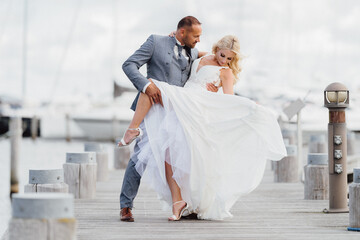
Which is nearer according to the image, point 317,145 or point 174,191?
point 174,191

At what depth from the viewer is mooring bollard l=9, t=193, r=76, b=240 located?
3.83m

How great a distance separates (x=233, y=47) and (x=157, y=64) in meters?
0.67

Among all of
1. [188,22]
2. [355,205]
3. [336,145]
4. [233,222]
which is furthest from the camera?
[336,145]

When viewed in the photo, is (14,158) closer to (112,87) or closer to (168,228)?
(168,228)

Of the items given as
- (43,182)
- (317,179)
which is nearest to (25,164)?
(317,179)

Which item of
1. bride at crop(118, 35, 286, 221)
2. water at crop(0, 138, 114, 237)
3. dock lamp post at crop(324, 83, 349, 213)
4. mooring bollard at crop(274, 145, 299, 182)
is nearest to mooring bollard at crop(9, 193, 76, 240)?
bride at crop(118, 35, 286, 221)

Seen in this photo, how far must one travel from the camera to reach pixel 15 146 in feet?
47.5

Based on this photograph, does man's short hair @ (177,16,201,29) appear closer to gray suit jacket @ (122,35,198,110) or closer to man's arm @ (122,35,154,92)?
gray suit jacket @ (122,35,198,110)

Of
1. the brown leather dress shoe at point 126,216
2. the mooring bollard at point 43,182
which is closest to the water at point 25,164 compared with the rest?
the mooring bollard at point 43,182

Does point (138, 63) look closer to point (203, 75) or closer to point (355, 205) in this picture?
point (203, 75)

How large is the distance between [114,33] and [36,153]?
7.99 m

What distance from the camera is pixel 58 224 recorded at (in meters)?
3.85

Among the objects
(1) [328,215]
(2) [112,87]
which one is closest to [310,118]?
(2) [112,87]

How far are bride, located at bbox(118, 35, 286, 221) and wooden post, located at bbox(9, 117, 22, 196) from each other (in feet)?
25.5
